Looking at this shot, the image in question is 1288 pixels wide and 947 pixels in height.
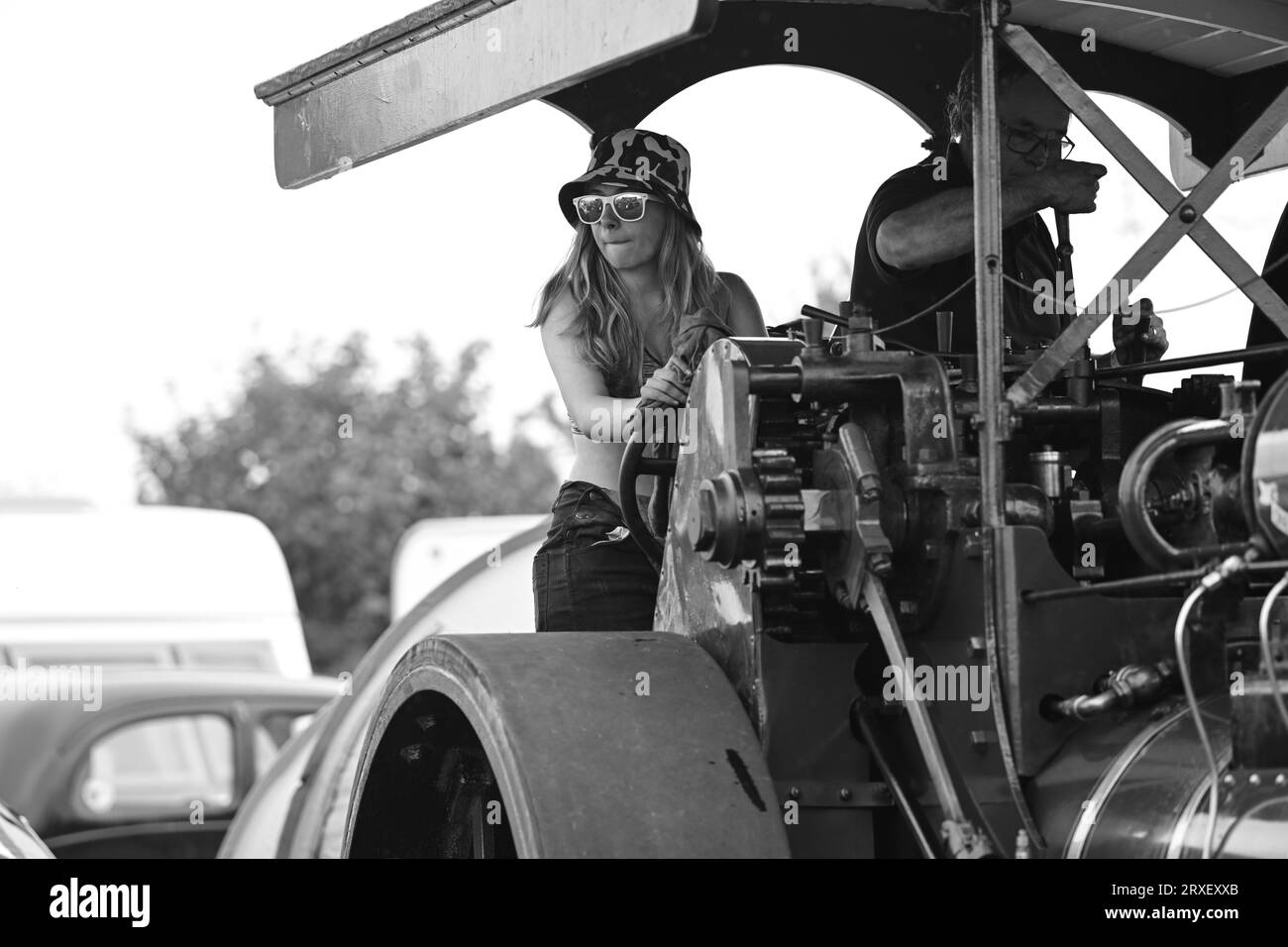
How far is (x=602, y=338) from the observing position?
4.37 metres

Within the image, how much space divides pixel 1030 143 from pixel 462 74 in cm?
123

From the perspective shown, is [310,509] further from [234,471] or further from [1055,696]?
[1055,696]

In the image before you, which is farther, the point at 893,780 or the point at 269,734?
the point at 269,734

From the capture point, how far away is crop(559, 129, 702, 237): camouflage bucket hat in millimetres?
4469

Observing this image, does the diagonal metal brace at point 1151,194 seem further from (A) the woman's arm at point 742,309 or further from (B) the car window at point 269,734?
(B) the car window at point 269,734

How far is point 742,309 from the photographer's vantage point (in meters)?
4.65

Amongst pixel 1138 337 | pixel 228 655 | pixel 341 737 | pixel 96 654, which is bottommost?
pixel 228 655

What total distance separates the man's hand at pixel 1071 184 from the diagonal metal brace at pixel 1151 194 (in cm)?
63

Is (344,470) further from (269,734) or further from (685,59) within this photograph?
(685,59)

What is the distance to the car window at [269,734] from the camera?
13391 mm

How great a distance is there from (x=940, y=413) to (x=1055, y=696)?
1.70 feet

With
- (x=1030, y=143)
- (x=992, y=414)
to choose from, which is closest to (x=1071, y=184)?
(x=1030, y=143)

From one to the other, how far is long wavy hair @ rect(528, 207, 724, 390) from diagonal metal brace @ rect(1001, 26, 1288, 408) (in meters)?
1.40
